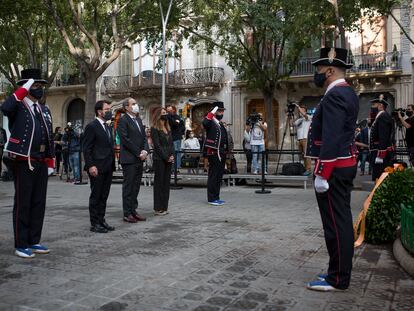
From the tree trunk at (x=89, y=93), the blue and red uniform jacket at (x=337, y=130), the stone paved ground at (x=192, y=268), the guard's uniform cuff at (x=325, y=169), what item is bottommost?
the stone paved ground at (x=192, y=268)

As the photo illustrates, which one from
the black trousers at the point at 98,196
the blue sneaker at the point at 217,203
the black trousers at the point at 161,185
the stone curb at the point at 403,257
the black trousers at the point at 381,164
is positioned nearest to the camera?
the stone curb at the point at 403,257

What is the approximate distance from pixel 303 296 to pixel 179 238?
2.71 m

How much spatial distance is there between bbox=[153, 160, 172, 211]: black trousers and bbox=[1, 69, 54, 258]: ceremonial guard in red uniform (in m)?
3.12

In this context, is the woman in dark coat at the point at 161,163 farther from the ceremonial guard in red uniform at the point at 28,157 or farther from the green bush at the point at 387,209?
the green bush at the point at 387,209

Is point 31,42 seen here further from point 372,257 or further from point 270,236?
point 372,257

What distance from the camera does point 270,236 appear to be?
267 inches

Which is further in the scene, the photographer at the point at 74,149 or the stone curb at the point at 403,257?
the photographer at the point at 74,149

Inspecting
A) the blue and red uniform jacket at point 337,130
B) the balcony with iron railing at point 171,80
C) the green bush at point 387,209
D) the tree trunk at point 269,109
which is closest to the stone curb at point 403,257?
the green bush at point 387,209

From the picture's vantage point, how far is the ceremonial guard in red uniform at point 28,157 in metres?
5.65

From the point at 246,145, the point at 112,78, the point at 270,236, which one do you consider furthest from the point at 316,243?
the point at 112,78

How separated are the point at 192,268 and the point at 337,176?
178 cm

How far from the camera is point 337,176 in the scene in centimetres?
433

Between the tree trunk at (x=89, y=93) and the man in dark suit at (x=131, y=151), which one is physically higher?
the tree trunk at (x=89, y=93)

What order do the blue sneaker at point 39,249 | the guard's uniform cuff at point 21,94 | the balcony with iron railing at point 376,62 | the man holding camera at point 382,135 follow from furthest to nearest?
1. the balcony with iron railing at point 376,62
2. the man holding camera at point 382,135
3. the blue sneaker at point 39,249
4. the guard's uniform cuff at point 21,94
